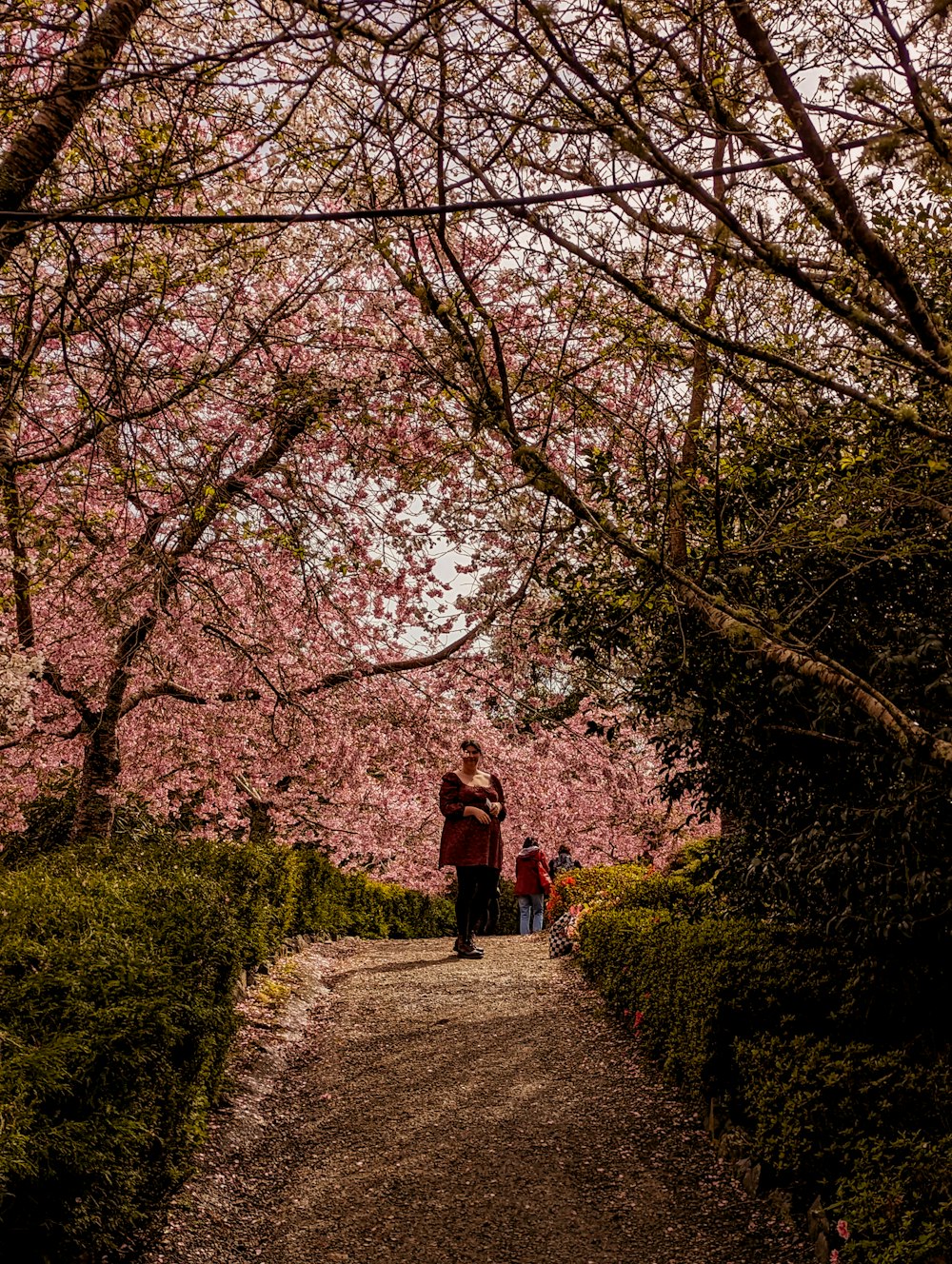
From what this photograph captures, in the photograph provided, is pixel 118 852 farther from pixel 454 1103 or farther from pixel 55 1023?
pixel 55 1023

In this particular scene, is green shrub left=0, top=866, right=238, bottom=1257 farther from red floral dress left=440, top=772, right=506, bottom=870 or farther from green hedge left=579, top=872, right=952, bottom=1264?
red floral dress left=440, top=772, right=506, bottom=870

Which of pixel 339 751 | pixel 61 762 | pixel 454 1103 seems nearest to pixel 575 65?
pixel 454 1103

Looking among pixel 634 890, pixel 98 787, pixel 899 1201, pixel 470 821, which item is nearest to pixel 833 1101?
pixel 899 1201

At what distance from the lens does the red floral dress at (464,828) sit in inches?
321

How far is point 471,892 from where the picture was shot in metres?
8.50

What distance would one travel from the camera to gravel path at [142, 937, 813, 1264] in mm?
3717

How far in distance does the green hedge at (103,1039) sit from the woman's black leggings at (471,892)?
275 centimetres

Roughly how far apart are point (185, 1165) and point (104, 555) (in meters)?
5.05

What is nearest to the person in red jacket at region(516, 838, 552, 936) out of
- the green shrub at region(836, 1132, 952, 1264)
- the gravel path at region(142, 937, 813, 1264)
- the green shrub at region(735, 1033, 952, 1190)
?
the gravel path at region(142, 937, 813, 1264)

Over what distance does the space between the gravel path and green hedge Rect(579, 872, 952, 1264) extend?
0.91 ft

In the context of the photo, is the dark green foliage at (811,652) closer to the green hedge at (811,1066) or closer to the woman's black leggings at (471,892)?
the green hedge at (811,1066)

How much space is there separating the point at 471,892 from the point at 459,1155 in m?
4.01

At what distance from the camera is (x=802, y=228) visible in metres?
3.79

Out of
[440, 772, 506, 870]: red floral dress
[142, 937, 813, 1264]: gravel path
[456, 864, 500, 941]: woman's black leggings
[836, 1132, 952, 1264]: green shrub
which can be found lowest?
[142, 937, 813, 1264]: gravel path
